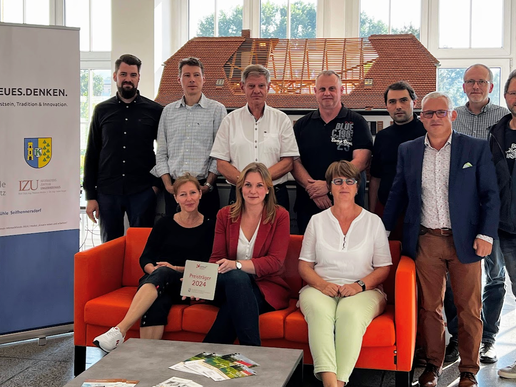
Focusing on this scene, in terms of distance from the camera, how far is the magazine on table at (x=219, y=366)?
2.58 m

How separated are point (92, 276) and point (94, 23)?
6223 millimetres


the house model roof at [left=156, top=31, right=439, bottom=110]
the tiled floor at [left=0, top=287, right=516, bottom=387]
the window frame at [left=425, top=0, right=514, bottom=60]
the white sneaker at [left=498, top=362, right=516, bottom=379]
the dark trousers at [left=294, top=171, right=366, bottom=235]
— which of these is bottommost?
the tiled floor at [left=0, top=287, right=516, bottom=387]

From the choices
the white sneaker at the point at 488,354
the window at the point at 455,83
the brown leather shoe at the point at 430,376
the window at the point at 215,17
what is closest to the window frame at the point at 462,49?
the window at the point at 455,83

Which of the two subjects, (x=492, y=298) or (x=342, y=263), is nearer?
(x=342, y=263)

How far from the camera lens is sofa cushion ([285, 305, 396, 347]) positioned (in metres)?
3.23

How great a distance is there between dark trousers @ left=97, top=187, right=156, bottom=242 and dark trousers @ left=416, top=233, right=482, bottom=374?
2103 millimetres

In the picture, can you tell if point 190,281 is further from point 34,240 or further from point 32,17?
point 32,17

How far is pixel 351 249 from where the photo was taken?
11.4 feet

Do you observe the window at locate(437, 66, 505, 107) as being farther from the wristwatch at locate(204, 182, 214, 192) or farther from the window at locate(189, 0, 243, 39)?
the wristwatch at locate(204, 182, 214, 192)

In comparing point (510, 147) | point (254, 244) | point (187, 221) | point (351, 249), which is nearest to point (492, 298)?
point (510, 147)

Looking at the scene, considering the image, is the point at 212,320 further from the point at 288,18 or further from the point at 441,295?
the point at 288,18

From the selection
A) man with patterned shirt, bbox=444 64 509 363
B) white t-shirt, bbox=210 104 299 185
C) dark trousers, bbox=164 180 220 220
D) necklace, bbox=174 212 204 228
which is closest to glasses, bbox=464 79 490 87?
man with patterned shirt, bbox=444 64 509 363

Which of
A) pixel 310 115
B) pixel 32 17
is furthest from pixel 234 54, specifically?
pixel 32 17

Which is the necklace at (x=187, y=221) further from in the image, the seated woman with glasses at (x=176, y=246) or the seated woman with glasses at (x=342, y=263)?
the seated woman with glasses at (x=342, y=263)
